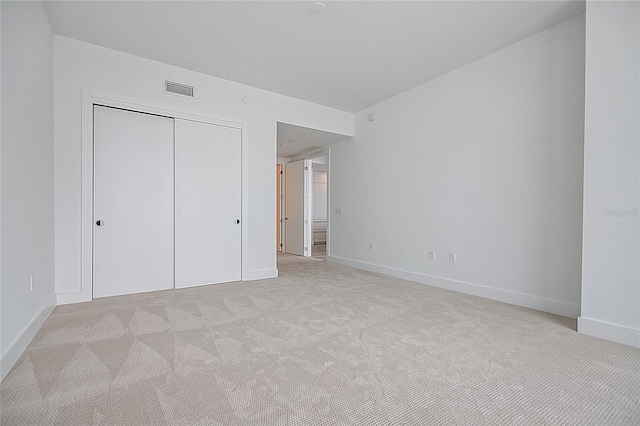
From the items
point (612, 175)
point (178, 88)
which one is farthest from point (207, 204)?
point (612, 175)

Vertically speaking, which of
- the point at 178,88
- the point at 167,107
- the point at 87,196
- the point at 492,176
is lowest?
the point at 87,196

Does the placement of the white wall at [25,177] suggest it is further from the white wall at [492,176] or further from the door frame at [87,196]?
the white wall at [492,176]

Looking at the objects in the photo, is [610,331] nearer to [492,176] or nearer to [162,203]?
[492,176]

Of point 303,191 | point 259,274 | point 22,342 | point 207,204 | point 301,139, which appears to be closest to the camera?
point 22,342

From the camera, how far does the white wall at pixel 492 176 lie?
292cm

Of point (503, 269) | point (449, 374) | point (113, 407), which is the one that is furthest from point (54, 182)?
point (503, 269)

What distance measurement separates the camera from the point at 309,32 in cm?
307

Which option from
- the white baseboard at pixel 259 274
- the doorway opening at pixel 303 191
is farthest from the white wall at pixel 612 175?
the doorway opening at pixel 303 191

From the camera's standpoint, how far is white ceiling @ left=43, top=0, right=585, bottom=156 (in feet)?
8.86

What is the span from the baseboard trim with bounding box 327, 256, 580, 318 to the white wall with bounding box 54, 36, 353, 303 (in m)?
1.97

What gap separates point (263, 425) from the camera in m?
1.36

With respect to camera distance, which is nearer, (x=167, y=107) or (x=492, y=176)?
(x=492, y=176)

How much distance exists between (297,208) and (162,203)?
373cm

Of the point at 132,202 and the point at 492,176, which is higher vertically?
the point at 492,176
